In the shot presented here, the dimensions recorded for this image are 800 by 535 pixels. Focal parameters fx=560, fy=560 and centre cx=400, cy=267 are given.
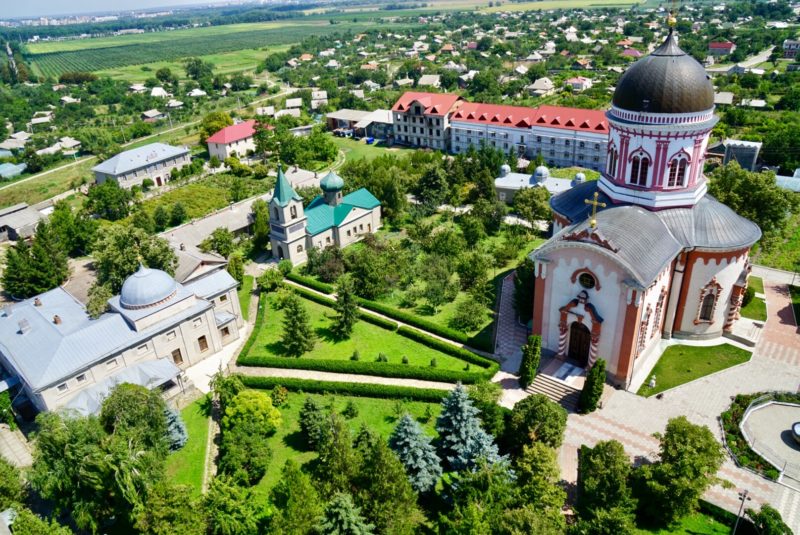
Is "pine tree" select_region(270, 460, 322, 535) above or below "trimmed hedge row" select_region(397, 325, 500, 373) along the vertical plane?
above

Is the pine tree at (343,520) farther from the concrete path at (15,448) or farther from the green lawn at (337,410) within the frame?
the concrete path at (15,448)

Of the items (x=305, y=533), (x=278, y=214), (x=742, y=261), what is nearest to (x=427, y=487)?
(x=305, y=533)

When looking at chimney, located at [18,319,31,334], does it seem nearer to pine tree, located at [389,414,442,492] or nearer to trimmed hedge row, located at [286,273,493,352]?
trimmed hedge row, located at [286,273,493,352]

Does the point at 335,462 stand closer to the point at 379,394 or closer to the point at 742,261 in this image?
the point at 379,394

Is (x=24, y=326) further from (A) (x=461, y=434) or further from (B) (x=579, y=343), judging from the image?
(B) (x=579, y=343)

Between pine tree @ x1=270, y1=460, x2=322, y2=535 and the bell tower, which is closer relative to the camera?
pine tree @ x1=270, y1=460, x2=322, y2=535

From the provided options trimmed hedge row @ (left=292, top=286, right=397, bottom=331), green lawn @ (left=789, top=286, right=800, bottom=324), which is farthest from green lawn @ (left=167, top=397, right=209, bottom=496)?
green lawn @ (left=789, top=286, right=800, bottom=324)
